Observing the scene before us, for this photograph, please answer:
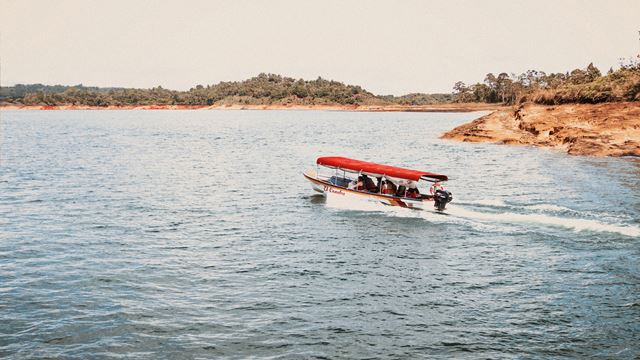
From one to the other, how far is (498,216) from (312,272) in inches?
603

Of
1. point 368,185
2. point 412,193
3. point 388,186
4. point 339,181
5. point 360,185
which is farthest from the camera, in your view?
point 339,181

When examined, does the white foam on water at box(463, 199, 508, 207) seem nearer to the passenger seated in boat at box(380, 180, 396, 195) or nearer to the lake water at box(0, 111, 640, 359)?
the lake water at box(0, 111, 640, 359)

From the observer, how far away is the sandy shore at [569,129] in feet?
217

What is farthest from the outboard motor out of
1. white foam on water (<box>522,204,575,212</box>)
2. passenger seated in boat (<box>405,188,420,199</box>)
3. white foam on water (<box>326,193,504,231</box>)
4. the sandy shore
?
the sandy shore

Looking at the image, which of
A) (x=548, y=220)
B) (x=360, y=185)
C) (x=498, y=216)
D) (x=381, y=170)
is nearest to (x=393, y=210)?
(x=381, y=170)

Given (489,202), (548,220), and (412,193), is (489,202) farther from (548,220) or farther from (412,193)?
(548,220)

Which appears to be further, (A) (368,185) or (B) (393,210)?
(A) (368,185)

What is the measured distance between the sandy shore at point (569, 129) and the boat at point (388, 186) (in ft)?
119

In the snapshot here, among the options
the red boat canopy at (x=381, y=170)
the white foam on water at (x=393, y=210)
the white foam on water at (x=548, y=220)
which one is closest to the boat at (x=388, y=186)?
the red boat canopy at (x=381, y=170)

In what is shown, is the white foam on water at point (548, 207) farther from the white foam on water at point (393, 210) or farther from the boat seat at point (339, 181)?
the boat seat at point (339, 181)

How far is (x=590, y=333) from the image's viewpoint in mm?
18719

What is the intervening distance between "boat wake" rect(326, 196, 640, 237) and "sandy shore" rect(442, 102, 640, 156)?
107 feet

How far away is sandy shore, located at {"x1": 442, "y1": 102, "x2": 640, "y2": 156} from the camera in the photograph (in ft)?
217

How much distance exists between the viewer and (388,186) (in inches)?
1524
